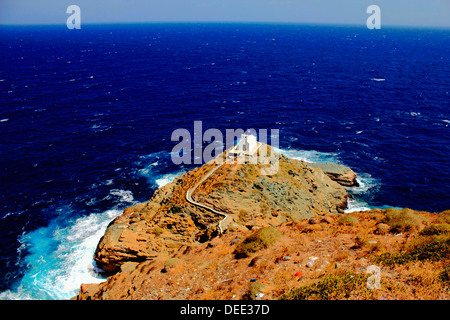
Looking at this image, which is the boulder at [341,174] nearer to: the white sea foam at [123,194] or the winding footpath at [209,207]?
the winding footpath at [209,207]

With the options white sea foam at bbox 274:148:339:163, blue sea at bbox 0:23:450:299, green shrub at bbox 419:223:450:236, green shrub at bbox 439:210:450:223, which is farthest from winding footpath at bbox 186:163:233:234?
white sea foam at bbox 274:148:339:163

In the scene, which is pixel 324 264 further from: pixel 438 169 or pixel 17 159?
pixel 17 159

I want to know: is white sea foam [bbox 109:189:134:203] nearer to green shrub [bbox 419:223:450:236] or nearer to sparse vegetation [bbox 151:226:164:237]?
sparse vegetation [bbox 151:226:164:237]

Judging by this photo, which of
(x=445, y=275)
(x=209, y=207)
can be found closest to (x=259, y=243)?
(x=445, y=275)

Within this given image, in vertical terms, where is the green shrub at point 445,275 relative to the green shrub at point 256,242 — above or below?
above

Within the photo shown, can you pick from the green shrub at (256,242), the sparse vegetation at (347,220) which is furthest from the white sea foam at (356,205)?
the green shrub at (256,242)

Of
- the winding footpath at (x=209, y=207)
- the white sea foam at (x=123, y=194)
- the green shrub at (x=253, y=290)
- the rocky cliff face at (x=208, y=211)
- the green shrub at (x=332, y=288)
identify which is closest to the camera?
the green shrub at (x=332, y=288)

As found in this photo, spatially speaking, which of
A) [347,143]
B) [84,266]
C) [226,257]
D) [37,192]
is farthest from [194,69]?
[226,257]
